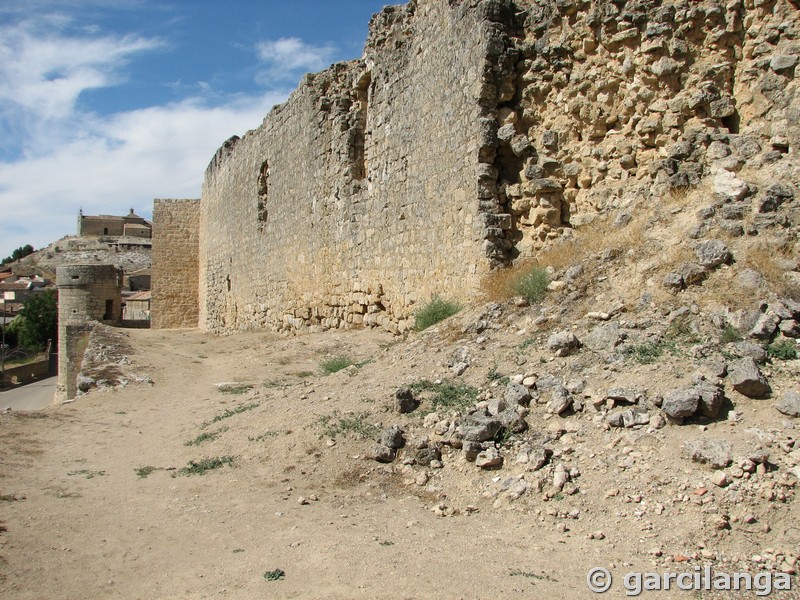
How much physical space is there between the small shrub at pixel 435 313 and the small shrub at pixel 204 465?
3347 millimetres

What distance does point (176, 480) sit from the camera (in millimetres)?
5227

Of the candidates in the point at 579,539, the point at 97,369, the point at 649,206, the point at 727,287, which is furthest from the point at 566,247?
the point at 97,369

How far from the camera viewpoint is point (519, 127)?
8.12 m

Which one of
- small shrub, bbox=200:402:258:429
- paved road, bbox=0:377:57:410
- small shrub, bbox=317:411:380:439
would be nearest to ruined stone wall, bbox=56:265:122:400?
paved road, bbox=0:377:57:410

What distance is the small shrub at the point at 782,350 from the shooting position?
13.7 feet

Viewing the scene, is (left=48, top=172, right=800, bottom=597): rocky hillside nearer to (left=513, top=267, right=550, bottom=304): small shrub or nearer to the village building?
(left=513, top=267, right=550, bottom=304): small shrub

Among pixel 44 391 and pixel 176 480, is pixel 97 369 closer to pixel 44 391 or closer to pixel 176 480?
pixel 176 480

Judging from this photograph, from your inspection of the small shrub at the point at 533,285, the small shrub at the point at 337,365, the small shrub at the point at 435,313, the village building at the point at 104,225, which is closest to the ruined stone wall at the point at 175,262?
the small shrub at the point at 337,365

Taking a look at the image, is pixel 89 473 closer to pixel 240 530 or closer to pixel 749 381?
pixel 240 530

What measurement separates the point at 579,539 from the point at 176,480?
3.22 metres

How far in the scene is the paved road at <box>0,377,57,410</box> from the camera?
23.3 metres

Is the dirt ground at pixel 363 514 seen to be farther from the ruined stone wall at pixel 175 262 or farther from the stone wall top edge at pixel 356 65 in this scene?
the ruined stone wall at pixel 175 262

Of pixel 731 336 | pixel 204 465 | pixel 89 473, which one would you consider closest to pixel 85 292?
pixel 89 473

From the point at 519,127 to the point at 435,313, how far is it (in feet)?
8.15
